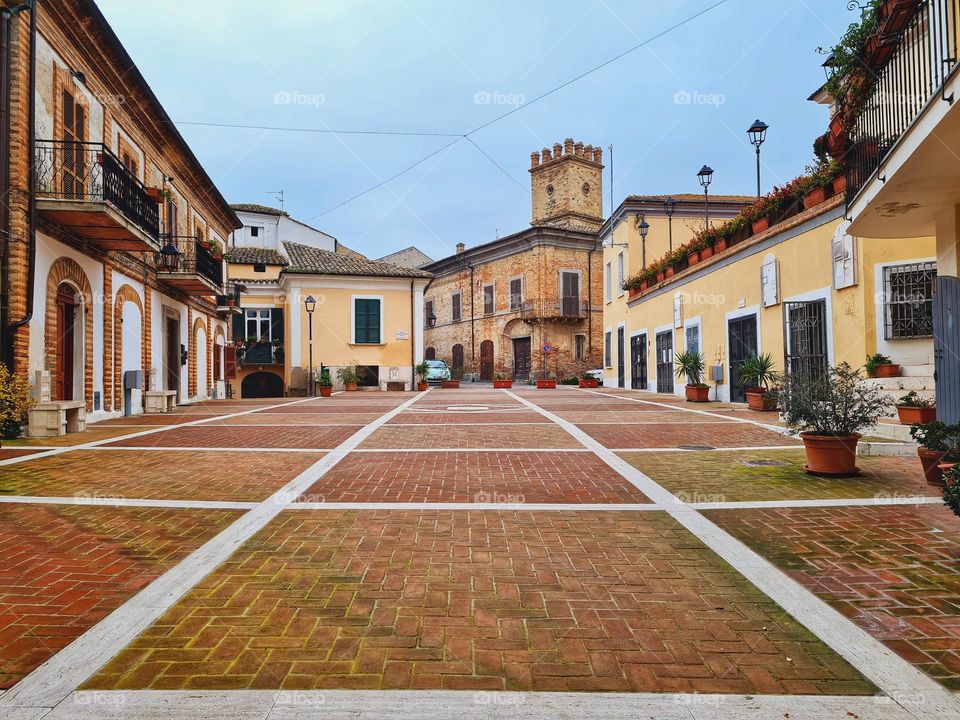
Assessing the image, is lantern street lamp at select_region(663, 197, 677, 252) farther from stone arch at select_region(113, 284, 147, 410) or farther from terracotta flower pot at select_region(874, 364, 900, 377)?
stone arch at select_region(113, 284, 147, 410)

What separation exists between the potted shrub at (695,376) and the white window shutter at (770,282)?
Result: 3.36 metres

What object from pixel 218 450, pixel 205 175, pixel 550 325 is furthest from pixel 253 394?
pixel 218 450

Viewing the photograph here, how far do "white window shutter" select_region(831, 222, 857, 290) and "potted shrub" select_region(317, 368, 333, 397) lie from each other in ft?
59.3

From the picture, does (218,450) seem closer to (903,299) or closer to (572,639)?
(572,639)

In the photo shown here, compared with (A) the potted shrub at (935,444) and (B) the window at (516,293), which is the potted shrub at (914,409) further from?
(B) the window at (516,293)

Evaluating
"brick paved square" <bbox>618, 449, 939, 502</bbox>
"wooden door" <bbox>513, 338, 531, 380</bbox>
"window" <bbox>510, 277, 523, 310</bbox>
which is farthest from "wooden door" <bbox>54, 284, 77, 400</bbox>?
"window" <bbox>510, 277, 523, 310</bbox>

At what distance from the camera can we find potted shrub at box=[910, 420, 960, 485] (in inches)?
179

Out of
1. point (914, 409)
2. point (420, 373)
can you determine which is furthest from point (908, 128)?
point (420, 373)

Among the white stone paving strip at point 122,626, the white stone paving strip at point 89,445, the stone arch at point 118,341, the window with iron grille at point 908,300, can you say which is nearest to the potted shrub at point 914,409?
the window with iron grille at point 908,300

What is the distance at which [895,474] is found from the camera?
582cm

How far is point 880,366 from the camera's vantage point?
916 centimetres

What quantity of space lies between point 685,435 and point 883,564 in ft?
18.2

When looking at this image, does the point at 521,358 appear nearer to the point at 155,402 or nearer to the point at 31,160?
the point at 155,402

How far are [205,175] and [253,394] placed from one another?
531 inches
